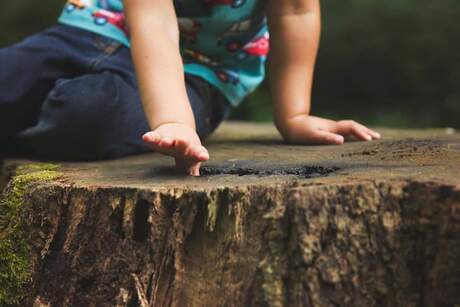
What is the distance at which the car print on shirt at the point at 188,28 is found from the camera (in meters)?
1.81

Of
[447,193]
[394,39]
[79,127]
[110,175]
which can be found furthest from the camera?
[394,39]

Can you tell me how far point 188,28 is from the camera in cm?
184

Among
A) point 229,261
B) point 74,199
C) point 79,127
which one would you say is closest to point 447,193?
point 229,261

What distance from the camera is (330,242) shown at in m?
1.10

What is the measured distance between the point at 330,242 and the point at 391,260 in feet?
0.29

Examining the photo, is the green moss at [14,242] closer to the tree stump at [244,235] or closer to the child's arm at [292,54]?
the tree stump at [244,235]

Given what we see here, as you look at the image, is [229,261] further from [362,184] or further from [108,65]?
[108,65]

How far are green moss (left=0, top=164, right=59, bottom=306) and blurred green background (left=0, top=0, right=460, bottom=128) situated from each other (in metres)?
2.71

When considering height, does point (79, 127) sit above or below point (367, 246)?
below

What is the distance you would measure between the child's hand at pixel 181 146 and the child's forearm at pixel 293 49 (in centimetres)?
48

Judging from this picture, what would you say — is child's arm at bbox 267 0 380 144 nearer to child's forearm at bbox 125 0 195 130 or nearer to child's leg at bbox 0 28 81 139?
child's forearm at bbox 125 0 195 130

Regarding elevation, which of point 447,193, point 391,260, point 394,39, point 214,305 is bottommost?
point 394,39

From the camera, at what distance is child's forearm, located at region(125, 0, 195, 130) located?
1378mm

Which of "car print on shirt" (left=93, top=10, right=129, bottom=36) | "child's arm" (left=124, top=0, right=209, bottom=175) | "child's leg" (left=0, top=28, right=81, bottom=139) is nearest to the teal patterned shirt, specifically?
"car print on shirt" (left=93, top=10, right=129, bottom=36)
